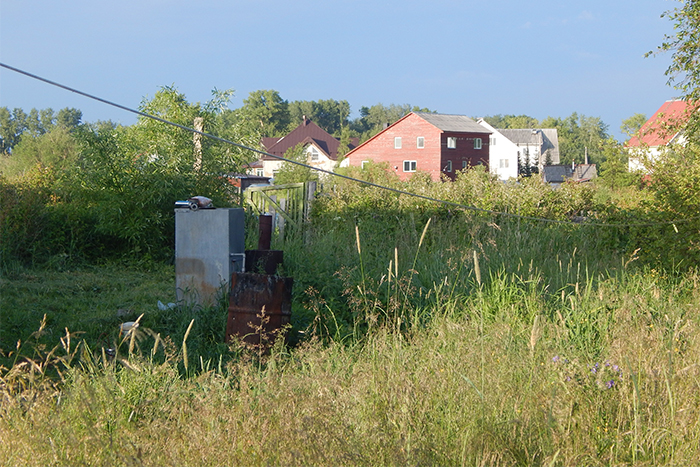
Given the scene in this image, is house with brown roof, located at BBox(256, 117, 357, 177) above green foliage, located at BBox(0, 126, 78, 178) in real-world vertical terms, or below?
above

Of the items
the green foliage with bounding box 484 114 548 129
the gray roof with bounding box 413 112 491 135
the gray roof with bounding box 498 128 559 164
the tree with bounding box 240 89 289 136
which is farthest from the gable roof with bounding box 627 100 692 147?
the green foliage with bounding box 484 114 548 129

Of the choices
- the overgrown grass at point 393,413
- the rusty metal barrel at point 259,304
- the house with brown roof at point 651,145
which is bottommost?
the overgrown grass at point 393,413

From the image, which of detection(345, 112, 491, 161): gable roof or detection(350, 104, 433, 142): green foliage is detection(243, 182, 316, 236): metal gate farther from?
detection(350, 104, 433, 142): green foliage

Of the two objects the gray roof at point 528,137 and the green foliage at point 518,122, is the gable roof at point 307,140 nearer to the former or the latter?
the gray roof at point 528,137

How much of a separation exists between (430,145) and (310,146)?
19.9m

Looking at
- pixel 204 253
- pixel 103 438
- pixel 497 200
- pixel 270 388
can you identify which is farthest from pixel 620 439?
pixel 497 200

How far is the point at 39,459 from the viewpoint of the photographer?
2541 millimetres

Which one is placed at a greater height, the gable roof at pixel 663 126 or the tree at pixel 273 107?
the tree at pixel 273 107

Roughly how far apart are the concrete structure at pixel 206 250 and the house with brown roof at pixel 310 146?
5905cm

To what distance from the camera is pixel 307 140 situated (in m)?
67.8

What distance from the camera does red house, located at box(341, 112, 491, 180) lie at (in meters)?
52.4

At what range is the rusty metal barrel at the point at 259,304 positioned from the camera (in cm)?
461

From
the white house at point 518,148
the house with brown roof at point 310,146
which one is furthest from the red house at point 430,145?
the house with brown roof at point 310,146

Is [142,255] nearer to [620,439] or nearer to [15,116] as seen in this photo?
[620,439]
